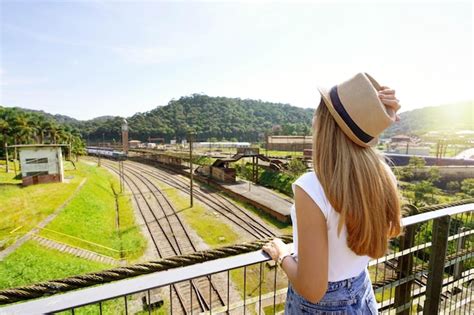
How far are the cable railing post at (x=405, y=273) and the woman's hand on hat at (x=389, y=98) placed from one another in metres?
1.58

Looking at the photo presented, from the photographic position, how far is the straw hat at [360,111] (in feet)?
3.13

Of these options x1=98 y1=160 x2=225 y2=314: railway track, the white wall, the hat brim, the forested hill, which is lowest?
x1=98 y1=160 x2=225 y2=314: railway track

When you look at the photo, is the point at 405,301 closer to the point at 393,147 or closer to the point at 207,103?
the point at 393,147

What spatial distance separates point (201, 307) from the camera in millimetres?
8586

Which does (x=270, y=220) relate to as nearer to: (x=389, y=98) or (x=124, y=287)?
(x=124, y=287)

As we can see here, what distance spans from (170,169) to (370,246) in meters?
37.9

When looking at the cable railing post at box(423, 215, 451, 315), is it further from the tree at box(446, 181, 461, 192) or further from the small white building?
the tree at box(446, 181, 461, 192)

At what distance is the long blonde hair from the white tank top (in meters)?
0.02

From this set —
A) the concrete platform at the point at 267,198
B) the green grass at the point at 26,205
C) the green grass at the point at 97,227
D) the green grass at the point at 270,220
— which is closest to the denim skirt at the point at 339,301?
the green grass at the point at 97,227

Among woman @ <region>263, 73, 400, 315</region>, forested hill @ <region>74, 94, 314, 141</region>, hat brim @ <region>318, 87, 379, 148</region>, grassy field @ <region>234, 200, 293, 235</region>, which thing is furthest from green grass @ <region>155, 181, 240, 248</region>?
forested hill @ <region>74, 94, 314, 141</region>

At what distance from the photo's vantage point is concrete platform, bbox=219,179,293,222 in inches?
658

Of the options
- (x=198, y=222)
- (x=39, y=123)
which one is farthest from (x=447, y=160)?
(x=39, y=123)

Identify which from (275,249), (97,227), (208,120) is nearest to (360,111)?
(275,249)

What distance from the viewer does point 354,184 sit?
98 cm
